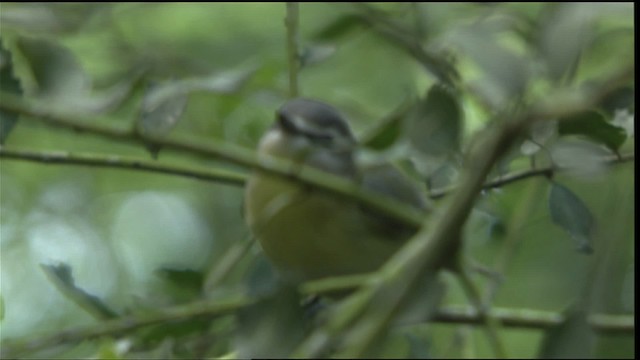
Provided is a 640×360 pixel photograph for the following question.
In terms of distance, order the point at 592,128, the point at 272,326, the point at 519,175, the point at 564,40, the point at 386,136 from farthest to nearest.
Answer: the point at 519,175 → the point at 386,136 → the point at 592,128 → the point at 272,326 → the point at 564,40

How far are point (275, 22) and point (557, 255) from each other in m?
0.80

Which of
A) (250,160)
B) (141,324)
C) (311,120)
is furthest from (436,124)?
(311,120)

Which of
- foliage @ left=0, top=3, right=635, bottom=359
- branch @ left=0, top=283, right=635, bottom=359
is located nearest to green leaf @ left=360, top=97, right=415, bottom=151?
foliage @ left=0, top=3, right=635, bottom=359

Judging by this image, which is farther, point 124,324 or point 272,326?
point 124,324

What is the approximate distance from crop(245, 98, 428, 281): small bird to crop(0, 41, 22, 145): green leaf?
0.14 metres

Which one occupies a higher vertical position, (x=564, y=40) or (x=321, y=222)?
(x=564, y=40)

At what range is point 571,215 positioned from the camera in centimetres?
71

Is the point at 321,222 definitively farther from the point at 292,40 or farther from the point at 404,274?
the point at 404,274

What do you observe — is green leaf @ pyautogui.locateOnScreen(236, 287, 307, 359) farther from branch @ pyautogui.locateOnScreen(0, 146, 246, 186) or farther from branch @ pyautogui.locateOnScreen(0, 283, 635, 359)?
branch @ pyautogui.locateOnScreen(0, 146, 246, 186)

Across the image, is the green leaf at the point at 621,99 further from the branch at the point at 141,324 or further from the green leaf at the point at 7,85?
the green leaf at the point at 7,85

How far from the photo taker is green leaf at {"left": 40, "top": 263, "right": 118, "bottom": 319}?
0.69 meters

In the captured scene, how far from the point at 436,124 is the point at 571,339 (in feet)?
0.44

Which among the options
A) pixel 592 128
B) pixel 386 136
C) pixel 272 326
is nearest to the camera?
pixel 272 326

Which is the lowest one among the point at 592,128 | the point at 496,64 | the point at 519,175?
the point at 519,175
